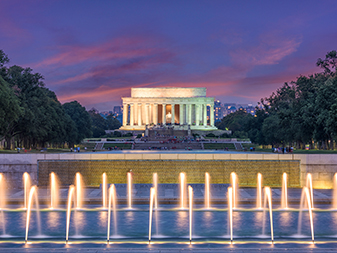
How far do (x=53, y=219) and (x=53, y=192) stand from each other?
7152mm

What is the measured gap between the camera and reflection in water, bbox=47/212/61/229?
15.5 meters

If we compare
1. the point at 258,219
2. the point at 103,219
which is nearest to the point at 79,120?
the point at 103,219

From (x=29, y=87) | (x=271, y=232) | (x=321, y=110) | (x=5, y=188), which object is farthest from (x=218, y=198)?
(x=29, y=87)

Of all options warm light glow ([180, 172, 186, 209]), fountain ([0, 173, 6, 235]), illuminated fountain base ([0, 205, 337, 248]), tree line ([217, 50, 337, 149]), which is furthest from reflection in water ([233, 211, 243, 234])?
tree line ([217, 50, 337, 149])

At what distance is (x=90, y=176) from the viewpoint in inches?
1097

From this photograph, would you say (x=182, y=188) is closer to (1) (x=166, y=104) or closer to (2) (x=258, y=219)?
(2) (x=258, y=219)

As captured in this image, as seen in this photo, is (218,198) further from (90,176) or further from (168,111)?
(168,111)

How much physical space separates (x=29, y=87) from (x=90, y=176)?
35.6m

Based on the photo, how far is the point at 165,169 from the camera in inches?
1102

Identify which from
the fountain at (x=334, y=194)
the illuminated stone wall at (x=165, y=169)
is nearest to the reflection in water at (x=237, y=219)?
the fountain at (x=334, y=194)

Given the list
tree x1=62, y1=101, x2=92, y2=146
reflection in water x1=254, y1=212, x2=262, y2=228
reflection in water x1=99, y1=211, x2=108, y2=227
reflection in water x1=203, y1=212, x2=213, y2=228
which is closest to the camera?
reflection in water x1=254, y1=212, x2=262, y2=228

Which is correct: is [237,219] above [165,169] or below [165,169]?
below

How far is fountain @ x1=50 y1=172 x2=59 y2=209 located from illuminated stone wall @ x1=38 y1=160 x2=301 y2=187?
47 cm

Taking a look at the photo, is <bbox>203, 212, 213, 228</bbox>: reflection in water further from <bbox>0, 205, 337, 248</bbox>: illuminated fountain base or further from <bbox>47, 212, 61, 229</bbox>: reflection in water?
<bbox>47, 212, 61, 229</bbox>: reflection in water
